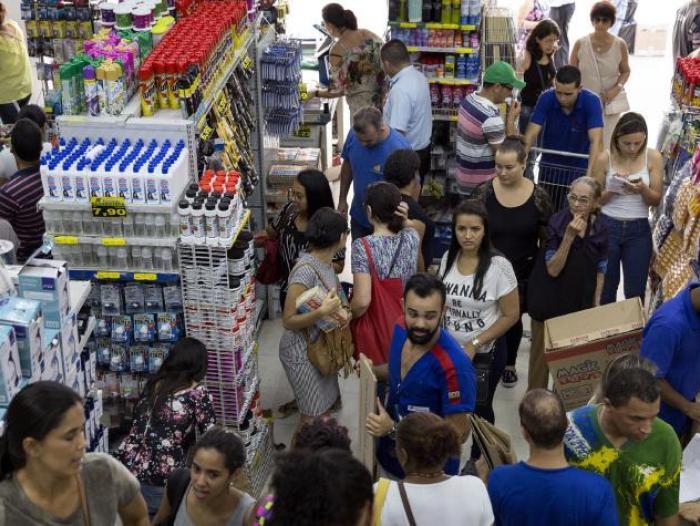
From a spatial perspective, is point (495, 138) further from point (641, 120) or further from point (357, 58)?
point (357, 58)

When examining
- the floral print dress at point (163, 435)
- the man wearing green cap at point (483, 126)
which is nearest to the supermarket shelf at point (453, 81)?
the man wearing green cap at point (483, 126)

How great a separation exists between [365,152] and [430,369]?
3.09m

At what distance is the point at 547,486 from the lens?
341cm

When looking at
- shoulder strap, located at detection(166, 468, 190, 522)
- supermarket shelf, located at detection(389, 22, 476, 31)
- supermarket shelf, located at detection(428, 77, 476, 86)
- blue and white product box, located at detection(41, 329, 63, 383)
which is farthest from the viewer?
supermarket shelf, located at detection(428, 77, 476, 86)

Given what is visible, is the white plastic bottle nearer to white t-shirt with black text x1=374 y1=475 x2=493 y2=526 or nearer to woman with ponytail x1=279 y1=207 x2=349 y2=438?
woman with ponytail x1=279 y1=207 x2=349 y2=438

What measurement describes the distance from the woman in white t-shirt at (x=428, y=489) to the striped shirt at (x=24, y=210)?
11.6ft

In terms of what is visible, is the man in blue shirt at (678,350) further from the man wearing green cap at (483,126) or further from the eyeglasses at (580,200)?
the man wearing green cap at (483,126)

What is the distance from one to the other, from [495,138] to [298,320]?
2.86 metres

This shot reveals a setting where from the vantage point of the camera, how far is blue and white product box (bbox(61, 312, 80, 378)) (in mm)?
4324

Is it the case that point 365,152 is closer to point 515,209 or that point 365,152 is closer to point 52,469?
point 515,209

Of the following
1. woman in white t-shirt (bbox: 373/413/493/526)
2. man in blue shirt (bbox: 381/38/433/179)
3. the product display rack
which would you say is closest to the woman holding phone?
man in blue shirt (bbox: 381/38/433/179)

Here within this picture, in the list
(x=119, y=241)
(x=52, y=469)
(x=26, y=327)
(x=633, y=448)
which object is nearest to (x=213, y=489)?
(x=52, y=469)

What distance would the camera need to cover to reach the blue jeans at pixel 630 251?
6605mm

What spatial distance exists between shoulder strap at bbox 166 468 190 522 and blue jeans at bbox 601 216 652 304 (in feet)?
12.6
